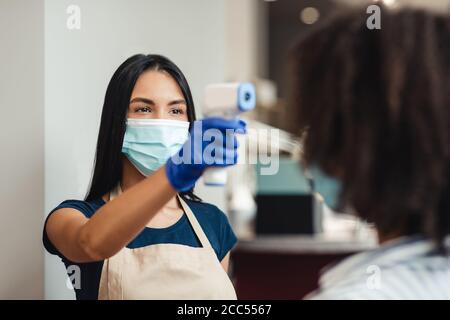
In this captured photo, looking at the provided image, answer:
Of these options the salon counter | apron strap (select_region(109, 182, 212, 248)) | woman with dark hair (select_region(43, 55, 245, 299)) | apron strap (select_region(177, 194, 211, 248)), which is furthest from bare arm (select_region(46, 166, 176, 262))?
the salon counter

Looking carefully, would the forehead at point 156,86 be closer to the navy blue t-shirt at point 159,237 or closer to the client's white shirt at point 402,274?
the navy blue t-shirt at point 159,237

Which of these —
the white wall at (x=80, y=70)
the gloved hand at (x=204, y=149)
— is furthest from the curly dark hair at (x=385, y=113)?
the white wall at (x=80, y=70)

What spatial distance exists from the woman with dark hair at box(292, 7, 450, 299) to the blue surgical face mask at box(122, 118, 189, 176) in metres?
0.34

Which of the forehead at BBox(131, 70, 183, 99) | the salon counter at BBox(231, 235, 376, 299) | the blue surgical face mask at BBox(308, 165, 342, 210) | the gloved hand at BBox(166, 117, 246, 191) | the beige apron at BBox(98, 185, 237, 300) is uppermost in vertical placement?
the forehead at BBox(131, 70, 183, 99)

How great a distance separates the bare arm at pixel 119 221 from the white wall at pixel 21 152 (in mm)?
241

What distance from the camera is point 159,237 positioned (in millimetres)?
1200

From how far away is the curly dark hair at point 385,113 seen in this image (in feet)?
2.70

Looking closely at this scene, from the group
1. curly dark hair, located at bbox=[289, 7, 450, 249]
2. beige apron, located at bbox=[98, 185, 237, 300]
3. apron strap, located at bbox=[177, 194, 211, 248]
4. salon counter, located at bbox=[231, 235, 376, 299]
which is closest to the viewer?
curly dark hair, located at bbox=[289, 7, 450, 249]

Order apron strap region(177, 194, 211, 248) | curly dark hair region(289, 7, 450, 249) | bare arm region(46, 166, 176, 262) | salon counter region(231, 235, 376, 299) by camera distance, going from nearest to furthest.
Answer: curly dark hair region(289, 7, 450, 249), bare arm region(46, 166, 176, 262), apron strap region(177, 194, 211, 248), salon counter region(231, 235, 376, 299)

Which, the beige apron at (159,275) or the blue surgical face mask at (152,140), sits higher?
the blue surgical face mask at (152,140)

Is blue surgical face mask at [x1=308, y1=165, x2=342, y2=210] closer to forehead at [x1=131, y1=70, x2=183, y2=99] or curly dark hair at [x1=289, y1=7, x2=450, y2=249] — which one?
curly dark hair at [x1=289, y1=7, x2=450, y2=249]

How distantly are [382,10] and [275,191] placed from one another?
1909mm

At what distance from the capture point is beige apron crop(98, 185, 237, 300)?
44.6 inches

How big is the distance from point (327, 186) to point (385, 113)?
0.16 meters
